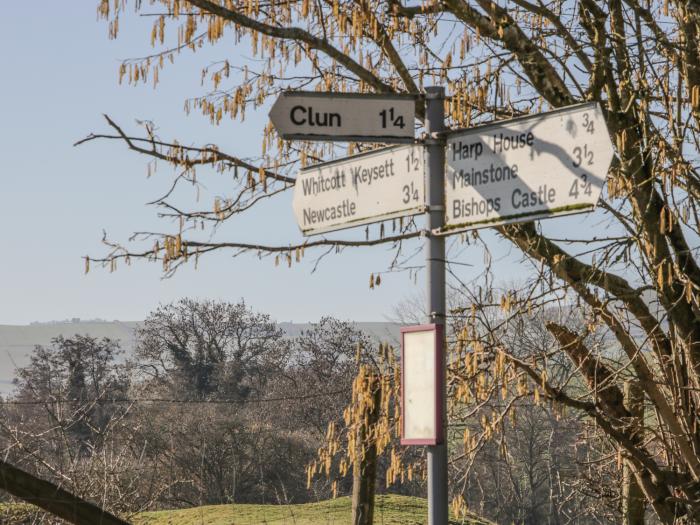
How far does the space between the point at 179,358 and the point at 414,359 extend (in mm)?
54885

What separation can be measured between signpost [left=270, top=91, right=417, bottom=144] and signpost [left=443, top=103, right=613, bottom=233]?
25 cm

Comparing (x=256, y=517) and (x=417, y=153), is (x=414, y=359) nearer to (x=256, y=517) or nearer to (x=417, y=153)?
(x=417, y=153)

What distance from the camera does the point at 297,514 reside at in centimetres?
1466

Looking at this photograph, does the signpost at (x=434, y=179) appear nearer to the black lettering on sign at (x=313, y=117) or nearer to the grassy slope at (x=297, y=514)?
the black lettering on sign at (x=313, y=117)

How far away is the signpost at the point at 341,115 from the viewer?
4.57 m

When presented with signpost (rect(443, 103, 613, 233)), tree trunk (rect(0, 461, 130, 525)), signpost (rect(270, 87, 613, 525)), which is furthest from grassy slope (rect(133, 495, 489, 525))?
signpost (rect(443, 103, 613, 233))

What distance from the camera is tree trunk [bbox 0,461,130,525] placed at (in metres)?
5.97

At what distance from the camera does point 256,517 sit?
14.3m

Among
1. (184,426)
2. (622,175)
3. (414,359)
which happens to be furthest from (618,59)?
(184,426)

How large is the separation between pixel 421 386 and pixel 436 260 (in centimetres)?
48

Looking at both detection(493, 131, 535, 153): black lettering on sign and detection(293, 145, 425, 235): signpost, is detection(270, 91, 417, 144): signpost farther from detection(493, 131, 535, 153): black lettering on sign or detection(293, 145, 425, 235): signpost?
detection(493, 131, 535, 153): black lettering on sign

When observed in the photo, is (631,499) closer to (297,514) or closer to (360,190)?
(360,190)

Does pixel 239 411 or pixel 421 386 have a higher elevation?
pixel 239 411

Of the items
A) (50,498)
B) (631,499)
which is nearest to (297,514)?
(631,499)
